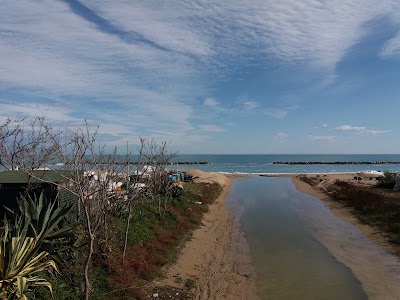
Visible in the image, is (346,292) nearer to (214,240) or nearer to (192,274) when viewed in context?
(192,274)

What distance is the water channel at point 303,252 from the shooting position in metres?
10.1

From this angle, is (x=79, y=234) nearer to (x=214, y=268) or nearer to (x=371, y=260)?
(x=214, y=268)

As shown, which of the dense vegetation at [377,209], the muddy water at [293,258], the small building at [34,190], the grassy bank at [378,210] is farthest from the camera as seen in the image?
the dense vegetation at [377,209]

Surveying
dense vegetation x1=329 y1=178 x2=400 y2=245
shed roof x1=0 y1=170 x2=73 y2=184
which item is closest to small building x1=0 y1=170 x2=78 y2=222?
shed roof x1=0 y1=170 x2=73 y2=184

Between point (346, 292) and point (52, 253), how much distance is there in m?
7.61

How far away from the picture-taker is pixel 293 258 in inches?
507

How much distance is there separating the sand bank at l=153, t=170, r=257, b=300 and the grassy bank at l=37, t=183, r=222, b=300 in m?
0.47

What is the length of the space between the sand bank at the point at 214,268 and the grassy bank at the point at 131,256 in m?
0.47

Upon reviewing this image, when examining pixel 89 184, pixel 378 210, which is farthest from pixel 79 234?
pixel 378 210

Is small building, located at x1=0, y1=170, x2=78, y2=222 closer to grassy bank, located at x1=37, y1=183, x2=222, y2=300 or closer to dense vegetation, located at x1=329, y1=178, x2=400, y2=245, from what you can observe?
grassy bank, located at x1=37, y1=183, x2=222, y2=300

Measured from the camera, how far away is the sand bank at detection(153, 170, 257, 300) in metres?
10.0

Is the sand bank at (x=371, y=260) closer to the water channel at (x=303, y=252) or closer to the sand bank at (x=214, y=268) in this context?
the water channel at (x=303, y=252)

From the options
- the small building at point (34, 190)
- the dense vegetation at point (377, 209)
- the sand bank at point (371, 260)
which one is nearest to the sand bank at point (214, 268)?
the sand bank at point (371, 260)

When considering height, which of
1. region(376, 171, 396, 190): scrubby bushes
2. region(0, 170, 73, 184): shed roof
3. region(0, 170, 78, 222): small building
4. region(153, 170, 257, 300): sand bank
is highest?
region(0, 170, 73, 184): shed roof
